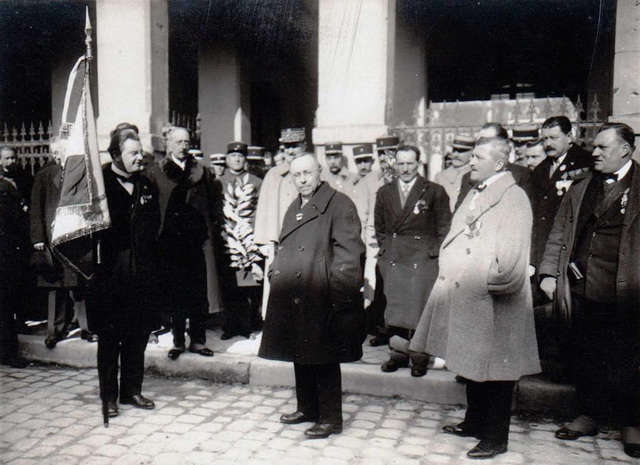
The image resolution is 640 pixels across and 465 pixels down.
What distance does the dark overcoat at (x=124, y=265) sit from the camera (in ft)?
14.9

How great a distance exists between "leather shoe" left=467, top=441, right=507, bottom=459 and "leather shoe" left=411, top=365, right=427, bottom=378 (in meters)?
1.25

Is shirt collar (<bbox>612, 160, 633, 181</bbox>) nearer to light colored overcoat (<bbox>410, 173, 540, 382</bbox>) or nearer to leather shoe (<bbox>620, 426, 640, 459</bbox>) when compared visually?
light colored overcoat (<bbox>410, 173, 540, 382</bbox>)

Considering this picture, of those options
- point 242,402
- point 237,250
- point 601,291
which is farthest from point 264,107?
point 601,291

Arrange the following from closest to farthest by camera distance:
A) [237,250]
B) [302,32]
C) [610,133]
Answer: [610,133] → [237,250] → [302,32]

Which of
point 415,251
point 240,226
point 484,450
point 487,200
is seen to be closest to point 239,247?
point 240,226

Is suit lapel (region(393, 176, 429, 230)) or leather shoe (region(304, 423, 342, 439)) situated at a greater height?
suit lapel (region(393, 176, 429, 230))

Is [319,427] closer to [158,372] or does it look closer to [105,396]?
[105,396]

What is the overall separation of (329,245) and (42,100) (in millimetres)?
13914

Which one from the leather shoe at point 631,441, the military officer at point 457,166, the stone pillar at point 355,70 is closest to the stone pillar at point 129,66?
the stone pillar at point 355,70

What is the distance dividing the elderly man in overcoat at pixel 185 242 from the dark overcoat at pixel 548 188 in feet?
10.1

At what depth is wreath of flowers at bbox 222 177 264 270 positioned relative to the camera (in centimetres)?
618

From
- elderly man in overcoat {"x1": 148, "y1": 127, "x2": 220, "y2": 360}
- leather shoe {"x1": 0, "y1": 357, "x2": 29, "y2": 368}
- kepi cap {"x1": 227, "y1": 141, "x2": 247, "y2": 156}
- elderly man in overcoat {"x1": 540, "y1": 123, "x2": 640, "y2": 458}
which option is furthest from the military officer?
leather shoe {"x1": 0, "y1": 357, "x2": 29, "y2": 368}

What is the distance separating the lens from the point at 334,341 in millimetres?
4016

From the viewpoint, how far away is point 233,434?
4.30 metres
